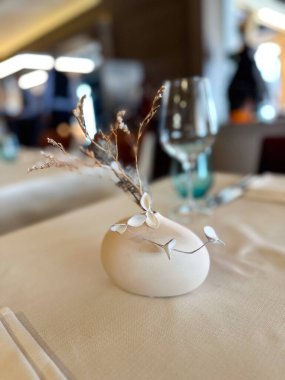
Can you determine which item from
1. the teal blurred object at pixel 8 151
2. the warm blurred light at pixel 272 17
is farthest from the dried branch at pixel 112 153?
the warm blurred light at pixel 272 17

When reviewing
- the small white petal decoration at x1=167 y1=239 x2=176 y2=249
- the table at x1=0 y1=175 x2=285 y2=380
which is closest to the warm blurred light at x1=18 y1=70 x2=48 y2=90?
the table at x1=0 y1=175 x2=285 y2=380

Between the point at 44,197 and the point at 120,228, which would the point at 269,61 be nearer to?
the point at 44,197

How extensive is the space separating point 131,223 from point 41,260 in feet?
0.66

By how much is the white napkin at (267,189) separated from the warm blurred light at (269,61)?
1.64m

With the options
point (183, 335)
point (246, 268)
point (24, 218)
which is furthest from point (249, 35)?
point (183, 335)

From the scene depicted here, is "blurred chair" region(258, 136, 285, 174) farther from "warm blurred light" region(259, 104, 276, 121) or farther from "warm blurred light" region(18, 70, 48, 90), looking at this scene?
"warm blurred light" region(18, 70, 48, 90)

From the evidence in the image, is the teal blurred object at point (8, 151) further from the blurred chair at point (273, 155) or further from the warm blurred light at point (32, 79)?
the warm blurred light at point (32, 79)

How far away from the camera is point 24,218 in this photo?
92cm

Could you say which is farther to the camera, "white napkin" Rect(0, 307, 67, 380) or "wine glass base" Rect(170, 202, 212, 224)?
"wine glass base" Rect(170, 202, 212, 224)

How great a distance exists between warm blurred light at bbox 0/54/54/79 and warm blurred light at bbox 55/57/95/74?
0.51ft

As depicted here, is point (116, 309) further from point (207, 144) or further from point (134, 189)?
point (207, 144)

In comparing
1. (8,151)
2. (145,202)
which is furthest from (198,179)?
(8,151)

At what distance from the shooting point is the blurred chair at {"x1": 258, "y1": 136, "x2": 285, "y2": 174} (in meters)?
1.20

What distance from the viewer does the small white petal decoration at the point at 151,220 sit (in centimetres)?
37
